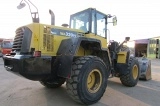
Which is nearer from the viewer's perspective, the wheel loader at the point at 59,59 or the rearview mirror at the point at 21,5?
the wheel loader at the point at 59,59

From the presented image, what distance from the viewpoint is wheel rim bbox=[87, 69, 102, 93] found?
501 cm

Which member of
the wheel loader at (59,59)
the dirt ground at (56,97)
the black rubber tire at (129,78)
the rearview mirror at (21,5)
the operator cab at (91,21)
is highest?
the rearview mirror at (21,5)

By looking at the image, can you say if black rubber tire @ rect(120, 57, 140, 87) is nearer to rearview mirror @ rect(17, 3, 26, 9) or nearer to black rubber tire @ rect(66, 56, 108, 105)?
black rubber tire @ rect(66, 56, 108, 105)

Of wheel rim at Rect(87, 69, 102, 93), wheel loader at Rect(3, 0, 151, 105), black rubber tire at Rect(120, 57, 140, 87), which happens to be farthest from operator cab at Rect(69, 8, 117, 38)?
black rubber tire at Rect(120, 57, 140, 87)

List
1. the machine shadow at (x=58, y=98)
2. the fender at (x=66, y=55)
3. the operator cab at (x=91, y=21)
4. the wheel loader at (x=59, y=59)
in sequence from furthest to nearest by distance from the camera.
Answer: the operator cab at (x=91, y=21)
the machine shadow at (x=58, y=98)
the fender at (x=66, y=55)
the wheel loader at (x=59, y=59)

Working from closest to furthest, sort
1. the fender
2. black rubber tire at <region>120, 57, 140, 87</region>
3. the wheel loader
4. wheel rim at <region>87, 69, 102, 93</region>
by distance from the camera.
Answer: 1. the wheel loader
2. the fender
3. wheel rim at <region>87, 69, 102, 93</region>
4. black rubber tire at <region>120, 57, 140, 87</region>

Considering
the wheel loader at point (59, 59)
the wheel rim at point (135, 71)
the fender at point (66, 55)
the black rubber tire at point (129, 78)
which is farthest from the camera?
the wheel rim at point (135, 71)

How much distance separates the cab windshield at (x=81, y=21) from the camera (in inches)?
233

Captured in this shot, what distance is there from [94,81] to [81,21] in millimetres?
1993

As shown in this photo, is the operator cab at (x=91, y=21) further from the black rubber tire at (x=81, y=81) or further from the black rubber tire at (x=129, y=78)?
the black rubber tire at (x=129, y=78)

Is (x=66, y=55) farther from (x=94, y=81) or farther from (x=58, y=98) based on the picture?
(x=58, y=98)

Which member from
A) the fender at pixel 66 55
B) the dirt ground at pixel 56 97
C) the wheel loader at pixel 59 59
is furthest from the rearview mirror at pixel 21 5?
the dirt ground at pixel 56 97

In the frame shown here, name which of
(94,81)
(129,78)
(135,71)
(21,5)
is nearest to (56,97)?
(94,81)

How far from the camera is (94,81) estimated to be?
5.18m
